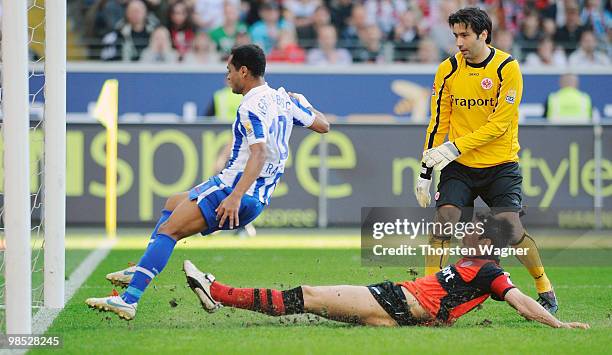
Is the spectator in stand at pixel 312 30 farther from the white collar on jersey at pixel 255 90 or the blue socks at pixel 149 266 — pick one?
the blue socks at pixel 149 266

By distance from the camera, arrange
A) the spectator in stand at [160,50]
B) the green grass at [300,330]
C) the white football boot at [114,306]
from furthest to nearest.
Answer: the spectator in stand at [160,50] < the white football boot at [114,306] < the green grass at [300,330]

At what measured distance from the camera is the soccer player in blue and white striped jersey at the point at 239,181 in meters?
7.31

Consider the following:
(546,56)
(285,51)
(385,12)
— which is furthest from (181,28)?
(546,56)

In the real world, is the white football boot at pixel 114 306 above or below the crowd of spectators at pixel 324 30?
below

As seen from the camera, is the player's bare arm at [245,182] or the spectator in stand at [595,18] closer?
the player's bare arm at [245,182]

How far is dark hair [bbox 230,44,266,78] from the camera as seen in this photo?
7.64 meters

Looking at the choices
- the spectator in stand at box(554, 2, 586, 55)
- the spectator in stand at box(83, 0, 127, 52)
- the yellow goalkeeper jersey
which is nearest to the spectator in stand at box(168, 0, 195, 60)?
the spectator in stand at box(83, 0, 127, 52)

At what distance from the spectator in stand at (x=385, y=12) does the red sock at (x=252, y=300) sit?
41.6ft

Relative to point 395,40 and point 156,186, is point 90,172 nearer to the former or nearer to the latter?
point 156,186

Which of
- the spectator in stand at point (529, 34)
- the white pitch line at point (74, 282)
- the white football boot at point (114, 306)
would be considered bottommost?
the white pitch line at point (74, 282)

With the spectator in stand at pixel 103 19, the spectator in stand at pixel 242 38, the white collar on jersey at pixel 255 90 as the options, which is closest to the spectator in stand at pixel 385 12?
the spectator in stand at pixel 242 38

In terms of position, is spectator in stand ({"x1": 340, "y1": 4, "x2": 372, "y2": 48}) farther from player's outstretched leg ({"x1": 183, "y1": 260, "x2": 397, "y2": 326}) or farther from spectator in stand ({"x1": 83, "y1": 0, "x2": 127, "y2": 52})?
player's outstretched leg ({"x1": 183, "y1": 260, "x2": 397, "y2": 326})

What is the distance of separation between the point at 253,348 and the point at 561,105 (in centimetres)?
1215

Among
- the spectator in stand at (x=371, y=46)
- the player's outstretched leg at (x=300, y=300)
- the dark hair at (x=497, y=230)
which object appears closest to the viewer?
the player's outstretched leg at (x=300, y=300)
